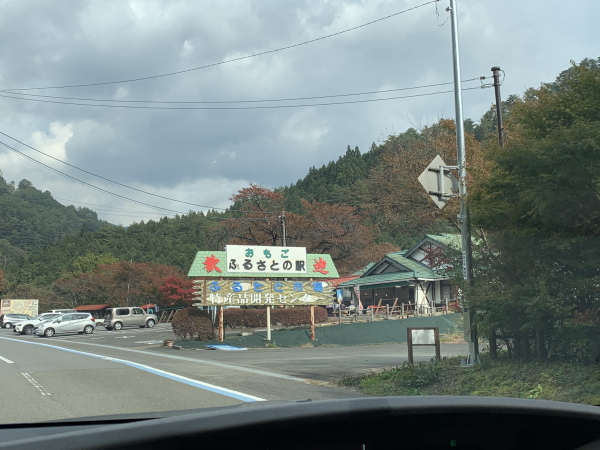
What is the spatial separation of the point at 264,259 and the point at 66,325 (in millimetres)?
16813

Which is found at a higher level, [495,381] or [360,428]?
[360,428]

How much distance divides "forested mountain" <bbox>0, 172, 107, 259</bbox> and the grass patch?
316 ft

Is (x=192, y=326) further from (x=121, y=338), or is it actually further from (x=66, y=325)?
(x=66, y=325)

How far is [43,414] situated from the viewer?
740 cm

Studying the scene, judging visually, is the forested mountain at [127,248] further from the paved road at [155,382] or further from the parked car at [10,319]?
the paved road at [155,382]

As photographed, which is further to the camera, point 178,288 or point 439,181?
point 178,288

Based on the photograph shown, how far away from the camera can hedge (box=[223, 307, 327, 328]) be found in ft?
101

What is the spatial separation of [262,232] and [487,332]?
37.2 m

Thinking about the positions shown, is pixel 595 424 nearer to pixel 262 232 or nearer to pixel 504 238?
pixel 504 238

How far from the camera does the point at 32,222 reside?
375 ft

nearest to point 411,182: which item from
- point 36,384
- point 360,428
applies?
point 36,384

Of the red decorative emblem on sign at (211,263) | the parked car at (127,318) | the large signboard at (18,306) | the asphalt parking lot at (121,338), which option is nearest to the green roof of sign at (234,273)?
the red decorative emblem on sign at (211,263)

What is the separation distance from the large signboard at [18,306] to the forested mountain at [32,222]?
42.4m

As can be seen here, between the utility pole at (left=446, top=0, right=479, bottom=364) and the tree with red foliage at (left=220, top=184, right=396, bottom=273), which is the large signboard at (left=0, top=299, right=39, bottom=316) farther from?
the utility pole at (left=446, top=0, right=479, bottom=364)
